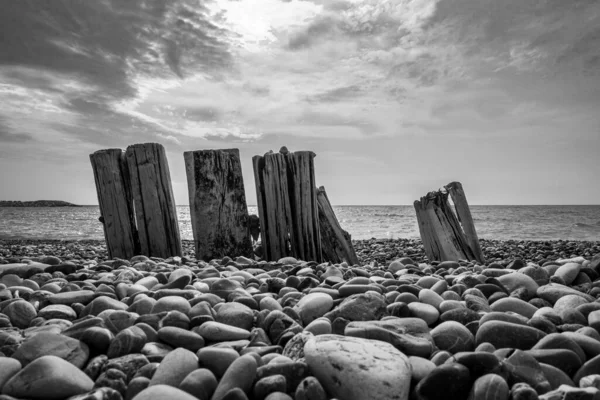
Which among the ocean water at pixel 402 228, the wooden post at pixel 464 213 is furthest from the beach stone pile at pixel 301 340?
the ocean water at pixel 402 228

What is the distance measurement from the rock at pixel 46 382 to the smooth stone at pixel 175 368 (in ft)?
0.97

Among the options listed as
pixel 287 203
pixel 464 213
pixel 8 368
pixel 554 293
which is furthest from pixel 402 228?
pixel 8 368

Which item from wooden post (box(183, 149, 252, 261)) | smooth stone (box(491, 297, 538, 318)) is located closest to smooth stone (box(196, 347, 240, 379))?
→ smooth stone (box(491, 297, 538, 318))

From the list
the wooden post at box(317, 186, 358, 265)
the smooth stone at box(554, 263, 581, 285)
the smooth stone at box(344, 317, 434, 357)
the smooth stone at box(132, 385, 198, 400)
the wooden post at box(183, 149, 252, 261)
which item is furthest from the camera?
the wooden post at box(317, 186, 358, 265)

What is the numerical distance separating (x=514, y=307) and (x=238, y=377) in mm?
1872

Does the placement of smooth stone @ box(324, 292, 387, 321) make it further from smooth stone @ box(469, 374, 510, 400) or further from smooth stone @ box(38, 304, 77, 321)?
smooth stone @ box(38, 304, 77, 321)

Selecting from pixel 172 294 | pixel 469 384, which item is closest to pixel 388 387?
pixel 469 384

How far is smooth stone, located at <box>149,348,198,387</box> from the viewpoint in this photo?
6.15ft

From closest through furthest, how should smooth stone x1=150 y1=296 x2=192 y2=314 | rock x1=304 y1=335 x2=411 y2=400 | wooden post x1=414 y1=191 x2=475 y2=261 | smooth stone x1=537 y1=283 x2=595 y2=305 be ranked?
1. rock x1=304 y1=335 x2=411 y2=400
2. smooth stone x1=150 y1=296 x2=192 y2=314
3. smooth stone x1=537 y1=283 x2=595 y2=305
4. wooden post x1=414 y1=191 x2=475 y2=261

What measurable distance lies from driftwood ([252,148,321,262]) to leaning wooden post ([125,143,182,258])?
116cm

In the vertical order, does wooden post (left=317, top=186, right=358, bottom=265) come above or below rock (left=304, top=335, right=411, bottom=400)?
above

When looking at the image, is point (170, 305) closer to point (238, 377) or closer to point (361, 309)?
point (238, 377)

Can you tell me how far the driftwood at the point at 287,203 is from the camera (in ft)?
17.9

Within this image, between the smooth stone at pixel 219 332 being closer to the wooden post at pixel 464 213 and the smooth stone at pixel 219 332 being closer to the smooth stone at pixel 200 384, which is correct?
the smooth stone at pixel 200 384
